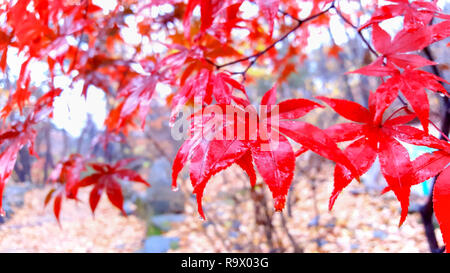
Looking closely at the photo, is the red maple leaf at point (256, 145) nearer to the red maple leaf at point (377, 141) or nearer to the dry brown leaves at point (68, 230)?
the red maple leaf at point (377, 141)

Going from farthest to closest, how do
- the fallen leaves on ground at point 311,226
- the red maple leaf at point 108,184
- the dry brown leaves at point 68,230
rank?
the fallen leaves on ground at point 311,226, the dry brown leaves at point 68,230, the red maple leaf at point 108,184

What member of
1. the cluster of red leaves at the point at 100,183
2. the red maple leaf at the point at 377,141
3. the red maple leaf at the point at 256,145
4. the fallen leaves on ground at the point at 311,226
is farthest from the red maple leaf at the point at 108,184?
the fallen leaves on ground at the point at 311,226

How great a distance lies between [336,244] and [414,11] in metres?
1.72

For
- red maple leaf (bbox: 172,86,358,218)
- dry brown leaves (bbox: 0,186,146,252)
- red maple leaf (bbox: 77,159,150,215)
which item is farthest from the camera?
dry brown leaves (bbox: 0,186,146,252)

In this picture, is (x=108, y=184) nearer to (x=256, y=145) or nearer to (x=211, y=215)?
(x=256, y=145)

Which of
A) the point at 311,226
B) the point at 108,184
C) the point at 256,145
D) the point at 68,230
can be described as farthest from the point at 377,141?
the point at 68,230

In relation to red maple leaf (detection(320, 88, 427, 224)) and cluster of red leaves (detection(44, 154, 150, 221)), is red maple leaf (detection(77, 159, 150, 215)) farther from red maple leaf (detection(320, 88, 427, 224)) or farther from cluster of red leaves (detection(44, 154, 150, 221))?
red maple leaf (detection(320, 88, 427, 224))

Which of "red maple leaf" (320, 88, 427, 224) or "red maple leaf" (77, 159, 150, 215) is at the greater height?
"red maple leaf" (320, 88, 427, 224)

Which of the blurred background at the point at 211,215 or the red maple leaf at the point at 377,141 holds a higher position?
the red maple leaf at the point at 377,141

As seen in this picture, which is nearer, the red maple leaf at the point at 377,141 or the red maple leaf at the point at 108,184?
the red maple leaf at the point at 377,141

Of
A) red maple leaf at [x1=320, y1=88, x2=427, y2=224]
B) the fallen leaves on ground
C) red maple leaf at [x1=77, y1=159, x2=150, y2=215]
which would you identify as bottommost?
the fallen leaves on ground

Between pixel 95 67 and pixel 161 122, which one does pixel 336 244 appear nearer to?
pixel 95 67

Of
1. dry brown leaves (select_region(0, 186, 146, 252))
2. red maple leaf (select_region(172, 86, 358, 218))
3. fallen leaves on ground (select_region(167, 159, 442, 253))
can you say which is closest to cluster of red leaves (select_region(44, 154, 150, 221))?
red maple leaf (select_region(172, 86, 358, 218))
